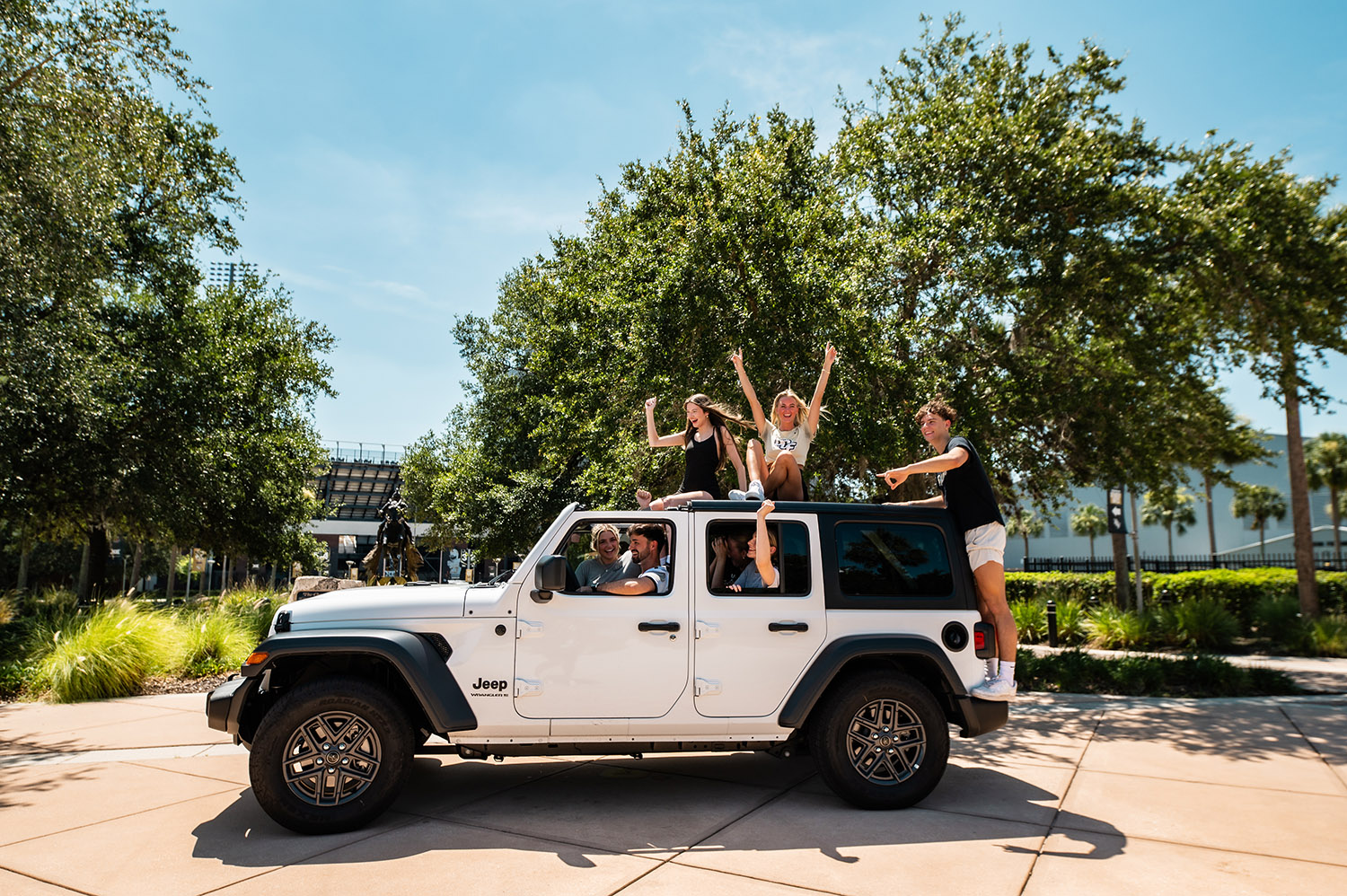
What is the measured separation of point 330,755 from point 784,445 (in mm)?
3612

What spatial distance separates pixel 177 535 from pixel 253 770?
18.9 m

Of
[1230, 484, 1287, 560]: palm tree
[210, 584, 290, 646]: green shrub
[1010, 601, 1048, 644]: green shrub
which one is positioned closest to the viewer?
[210, 584, 290, 646]: green shrub

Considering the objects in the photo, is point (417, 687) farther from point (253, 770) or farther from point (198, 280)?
point (198, 280)

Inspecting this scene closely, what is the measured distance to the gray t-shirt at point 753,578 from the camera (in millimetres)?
5266

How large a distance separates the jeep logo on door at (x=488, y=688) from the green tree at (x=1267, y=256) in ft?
34.1

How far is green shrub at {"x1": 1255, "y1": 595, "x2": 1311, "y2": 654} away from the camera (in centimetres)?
1488

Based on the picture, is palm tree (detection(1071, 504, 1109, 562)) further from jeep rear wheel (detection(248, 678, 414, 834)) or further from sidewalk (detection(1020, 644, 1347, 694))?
jeep rear wheel (detection(248, 678, 414, 834))

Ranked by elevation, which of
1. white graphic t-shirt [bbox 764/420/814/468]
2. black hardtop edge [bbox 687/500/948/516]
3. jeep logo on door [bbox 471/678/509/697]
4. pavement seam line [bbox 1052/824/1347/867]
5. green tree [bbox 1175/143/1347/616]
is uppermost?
green tree [bbox 1175/143/1347/616]

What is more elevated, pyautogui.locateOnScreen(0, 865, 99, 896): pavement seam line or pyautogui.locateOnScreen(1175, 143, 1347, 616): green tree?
pyautogui.locateOnScreen(1175, 143, 1347, 616): green tree

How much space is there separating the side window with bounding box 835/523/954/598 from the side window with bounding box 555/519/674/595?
1.10 metres

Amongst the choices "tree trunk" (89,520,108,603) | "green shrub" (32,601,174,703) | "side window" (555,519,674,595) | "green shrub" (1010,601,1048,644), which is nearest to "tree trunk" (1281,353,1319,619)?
"green shrub" (1010,601,1048,644)

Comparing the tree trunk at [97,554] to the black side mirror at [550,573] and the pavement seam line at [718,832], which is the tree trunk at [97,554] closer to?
the black side mirror at [550,573]

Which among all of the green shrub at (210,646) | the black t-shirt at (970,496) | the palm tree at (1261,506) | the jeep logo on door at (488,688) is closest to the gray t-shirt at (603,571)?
the jeep logo on door at (488,688)

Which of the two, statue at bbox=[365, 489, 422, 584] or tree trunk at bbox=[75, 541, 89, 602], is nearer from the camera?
statue at bbox=[365, 489, 422, 584]
